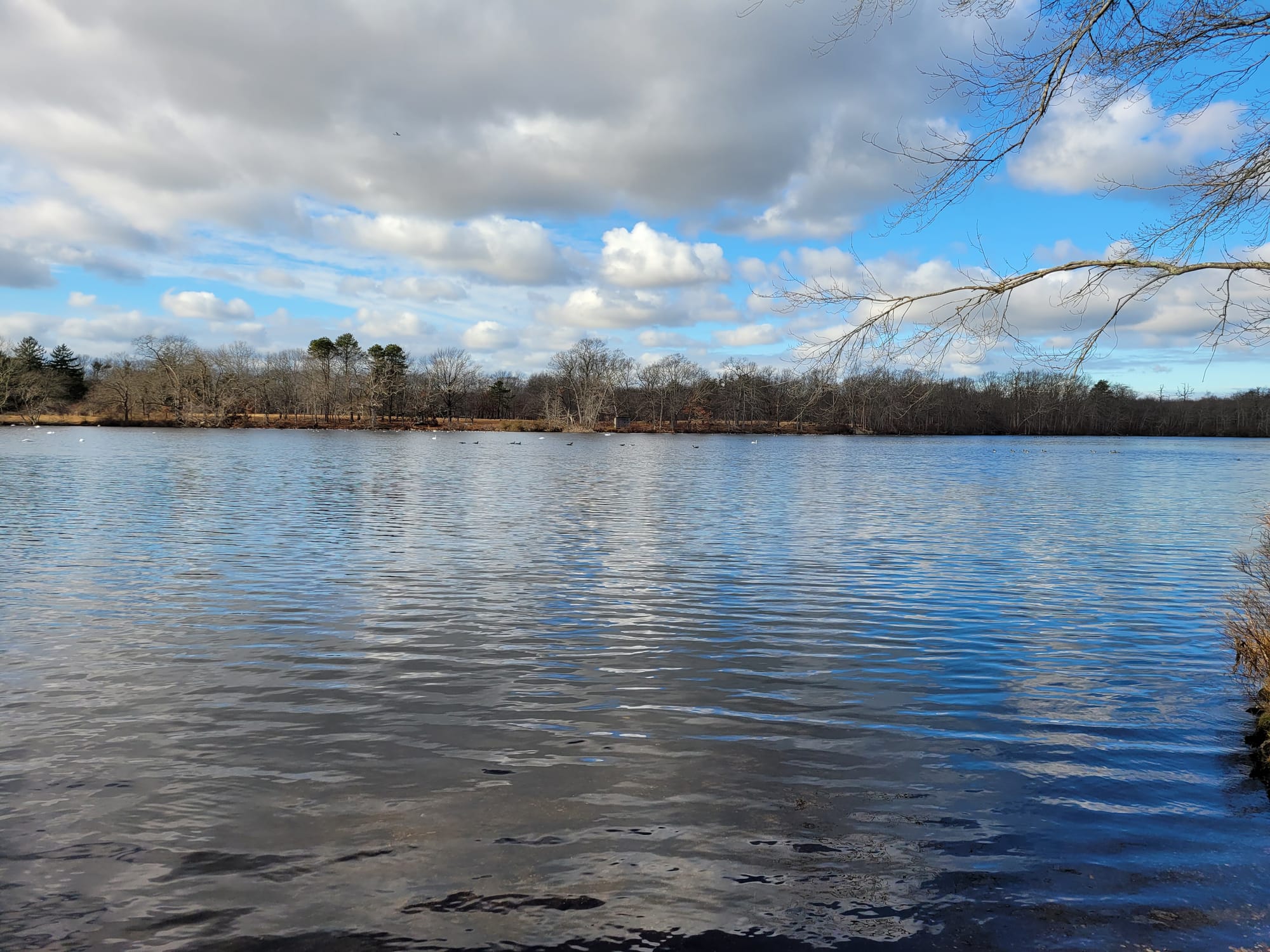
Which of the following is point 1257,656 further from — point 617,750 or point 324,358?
point 324,358

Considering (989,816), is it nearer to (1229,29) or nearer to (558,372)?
(1229,29)

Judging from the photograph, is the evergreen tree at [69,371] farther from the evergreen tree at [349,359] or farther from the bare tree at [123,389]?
the evergreen tree at [349,359]

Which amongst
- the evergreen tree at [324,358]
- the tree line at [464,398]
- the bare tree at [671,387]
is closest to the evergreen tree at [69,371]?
the tree line at [464,398]

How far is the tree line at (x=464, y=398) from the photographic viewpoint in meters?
114

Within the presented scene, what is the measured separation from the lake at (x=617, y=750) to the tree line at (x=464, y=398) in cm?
6738

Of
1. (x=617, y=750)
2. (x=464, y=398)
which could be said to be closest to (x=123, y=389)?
(x=464, y=398)

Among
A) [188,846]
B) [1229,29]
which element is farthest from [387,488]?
[1229,29]

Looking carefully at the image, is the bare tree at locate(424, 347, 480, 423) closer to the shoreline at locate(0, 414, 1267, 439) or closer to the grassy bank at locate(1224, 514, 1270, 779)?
the shoreline at locate(0, 414, 1267, 439)

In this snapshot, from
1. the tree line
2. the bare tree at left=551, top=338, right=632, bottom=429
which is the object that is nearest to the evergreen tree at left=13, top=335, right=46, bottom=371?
the tree line

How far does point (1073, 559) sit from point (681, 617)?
11.6 meters

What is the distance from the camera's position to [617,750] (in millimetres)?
7566

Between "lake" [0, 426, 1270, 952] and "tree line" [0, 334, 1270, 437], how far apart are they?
221 feet

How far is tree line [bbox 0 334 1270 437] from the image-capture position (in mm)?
114188

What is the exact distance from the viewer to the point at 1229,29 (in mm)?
6102
